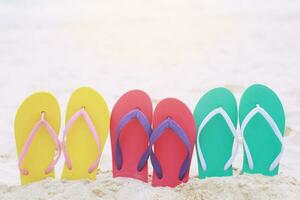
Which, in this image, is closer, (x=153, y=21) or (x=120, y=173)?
(x=120, y=173)

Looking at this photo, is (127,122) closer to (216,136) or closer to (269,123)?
(216,136)

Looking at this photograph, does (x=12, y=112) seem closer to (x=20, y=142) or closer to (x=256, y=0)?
(x=20, y=142)

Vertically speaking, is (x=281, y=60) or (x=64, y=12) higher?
(x=64, y=12)

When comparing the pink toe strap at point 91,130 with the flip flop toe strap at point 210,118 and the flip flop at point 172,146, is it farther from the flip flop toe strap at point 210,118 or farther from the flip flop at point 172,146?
the flip flop toe strap at point 210,118

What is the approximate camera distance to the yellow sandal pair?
137cm

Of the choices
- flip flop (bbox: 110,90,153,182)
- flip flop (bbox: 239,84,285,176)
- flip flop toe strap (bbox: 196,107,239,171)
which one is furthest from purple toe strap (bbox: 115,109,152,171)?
flip flop (bbox: 239,84,285,176)

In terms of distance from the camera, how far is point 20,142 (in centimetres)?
138

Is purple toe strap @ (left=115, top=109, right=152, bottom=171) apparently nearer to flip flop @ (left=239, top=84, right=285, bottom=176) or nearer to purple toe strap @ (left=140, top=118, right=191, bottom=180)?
purple toe strap @ (left=140, top=118, right=191, bottom=180)

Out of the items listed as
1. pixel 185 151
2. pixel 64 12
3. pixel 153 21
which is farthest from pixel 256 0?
pixel 185 151

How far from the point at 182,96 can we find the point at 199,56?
0.60 meters

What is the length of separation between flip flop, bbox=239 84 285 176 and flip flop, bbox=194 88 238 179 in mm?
41

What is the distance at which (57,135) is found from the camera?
138 cm

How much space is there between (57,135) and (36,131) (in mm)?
62

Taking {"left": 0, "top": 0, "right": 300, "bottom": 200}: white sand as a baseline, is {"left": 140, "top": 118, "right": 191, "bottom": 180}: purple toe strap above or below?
below
